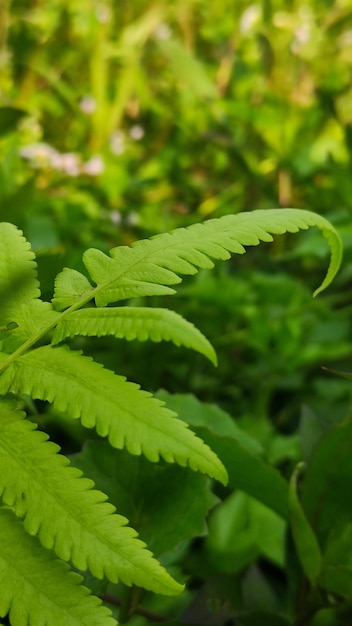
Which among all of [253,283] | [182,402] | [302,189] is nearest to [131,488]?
[182,402]

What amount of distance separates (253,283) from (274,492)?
585 mm

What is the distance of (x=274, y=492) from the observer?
1.57 feet

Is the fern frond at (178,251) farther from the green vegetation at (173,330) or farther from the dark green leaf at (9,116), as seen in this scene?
the dark green leaf at (9,116)

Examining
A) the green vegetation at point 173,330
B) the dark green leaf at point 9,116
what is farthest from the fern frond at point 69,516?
the dark green leaf at point 9,116

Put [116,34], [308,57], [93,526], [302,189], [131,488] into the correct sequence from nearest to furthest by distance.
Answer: [93,526] → [131,488] → [302,189] → [308,57] → [116,34]

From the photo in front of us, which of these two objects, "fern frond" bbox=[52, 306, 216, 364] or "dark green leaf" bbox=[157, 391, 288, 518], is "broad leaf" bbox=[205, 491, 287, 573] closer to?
"dark green leaf" bbox=[157, 391, 288, 518]

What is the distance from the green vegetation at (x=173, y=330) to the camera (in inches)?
12.0

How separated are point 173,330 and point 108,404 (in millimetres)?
47

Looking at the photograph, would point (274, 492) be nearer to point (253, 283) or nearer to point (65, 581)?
point (65, 581)

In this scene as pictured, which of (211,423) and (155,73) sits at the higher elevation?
(155,73)

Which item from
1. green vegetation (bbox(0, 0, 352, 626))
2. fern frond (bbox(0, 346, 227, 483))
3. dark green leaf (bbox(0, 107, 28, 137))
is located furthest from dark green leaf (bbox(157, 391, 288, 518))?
dark green leaf (bbox(0, 107, 28, 137))

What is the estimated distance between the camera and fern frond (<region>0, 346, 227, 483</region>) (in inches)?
11.8

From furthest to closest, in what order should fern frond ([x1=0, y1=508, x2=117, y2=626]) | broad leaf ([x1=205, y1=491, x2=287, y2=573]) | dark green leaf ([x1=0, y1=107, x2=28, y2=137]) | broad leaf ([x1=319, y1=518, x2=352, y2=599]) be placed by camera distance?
1. dark green leaf ([x1=0, y1=107, x2=28, y2=137])
2. broad leaf ([x1=205, y1=491, x2=287, y2=573])
3. broad leaf ([x1=319, y1=518, x2=352, y2=599])
4. fern frond ([x1=0, y1=508, x2=117, y2=626])

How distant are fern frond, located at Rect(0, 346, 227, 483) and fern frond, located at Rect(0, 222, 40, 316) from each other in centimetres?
3
